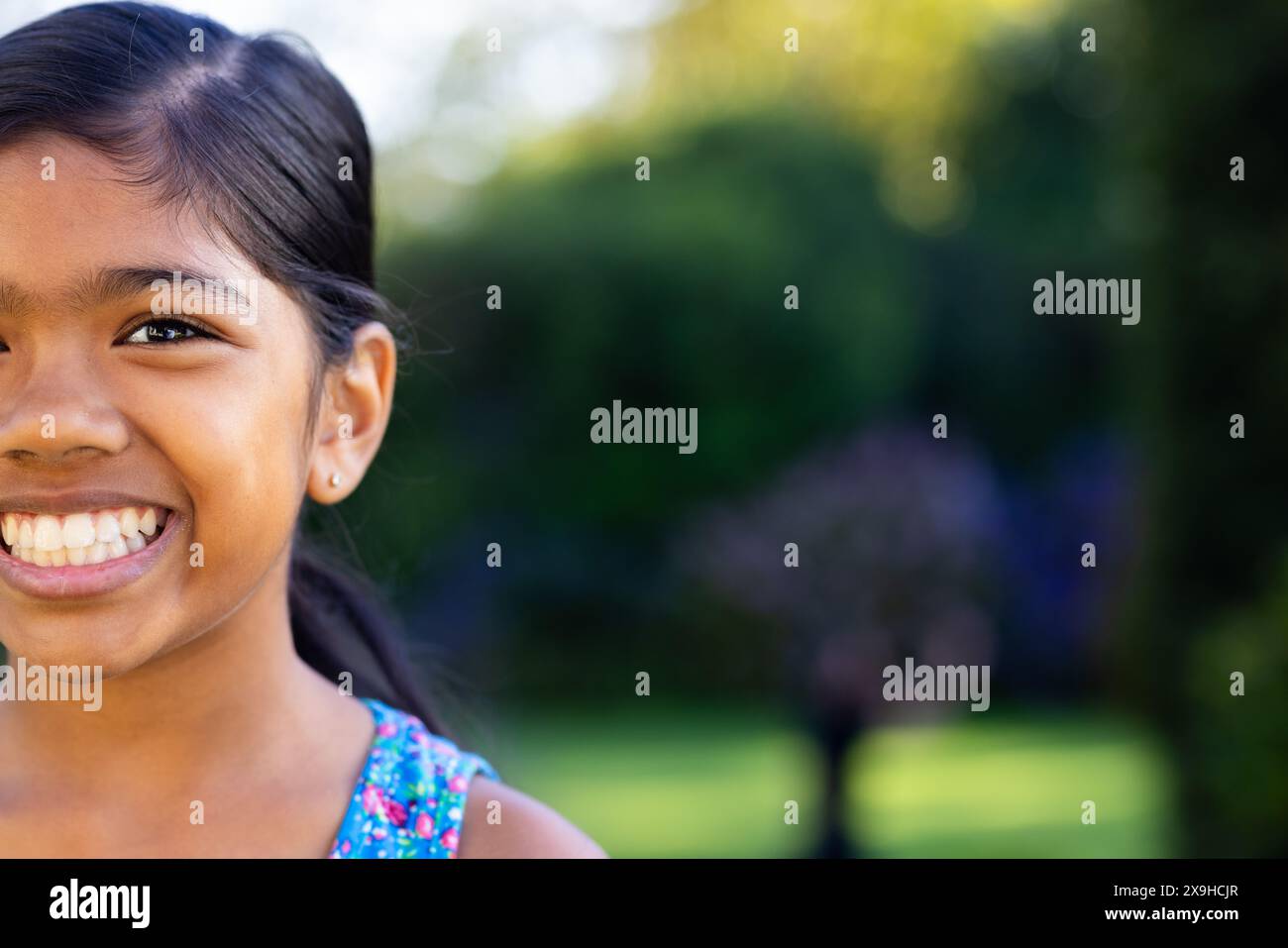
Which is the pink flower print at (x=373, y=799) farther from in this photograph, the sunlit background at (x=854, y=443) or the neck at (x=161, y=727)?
the sunlit background at (x=854, y=443)

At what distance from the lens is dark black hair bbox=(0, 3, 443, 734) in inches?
70.1

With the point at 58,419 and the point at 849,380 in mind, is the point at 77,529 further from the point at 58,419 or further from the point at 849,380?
the point at 849,380

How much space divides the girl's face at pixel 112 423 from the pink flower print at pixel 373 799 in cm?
35

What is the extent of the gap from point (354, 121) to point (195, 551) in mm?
719

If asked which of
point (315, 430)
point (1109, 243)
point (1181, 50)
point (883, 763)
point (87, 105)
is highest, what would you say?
point (1109, 243)

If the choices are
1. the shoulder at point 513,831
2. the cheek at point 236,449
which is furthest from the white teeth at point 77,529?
the shoulder at point 513,831

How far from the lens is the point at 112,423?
1.67 m

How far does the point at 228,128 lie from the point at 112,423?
18.1 inches

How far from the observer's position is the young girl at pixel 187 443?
1693 mm

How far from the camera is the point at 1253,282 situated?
22.9ft

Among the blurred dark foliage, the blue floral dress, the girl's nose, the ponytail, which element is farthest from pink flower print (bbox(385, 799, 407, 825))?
the blurred dark foliage

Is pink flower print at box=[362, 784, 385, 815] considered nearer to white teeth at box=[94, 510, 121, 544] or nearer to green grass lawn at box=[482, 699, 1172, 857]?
white teeth at box=[94, 510, 121, 544]
